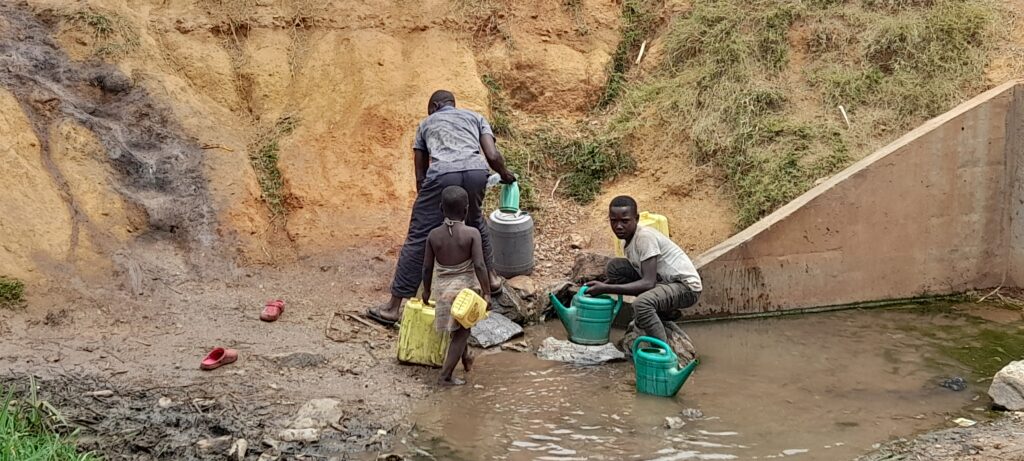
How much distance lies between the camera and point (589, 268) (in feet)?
22.5

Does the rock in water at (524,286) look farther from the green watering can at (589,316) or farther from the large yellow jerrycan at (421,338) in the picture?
the large yellow jerrycan at (421,338)

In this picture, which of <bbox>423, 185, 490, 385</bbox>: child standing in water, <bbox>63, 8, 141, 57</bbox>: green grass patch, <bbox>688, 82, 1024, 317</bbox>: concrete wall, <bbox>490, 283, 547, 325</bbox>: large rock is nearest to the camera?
<bbox>423, 185, 490, 385</bbox>: child standing in water

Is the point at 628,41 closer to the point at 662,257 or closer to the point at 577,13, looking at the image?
the point at 577,13

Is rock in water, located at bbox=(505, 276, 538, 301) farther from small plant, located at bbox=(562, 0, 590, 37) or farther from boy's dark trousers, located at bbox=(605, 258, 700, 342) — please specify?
small plant, located at bbox=(562, 0, 590, 37)

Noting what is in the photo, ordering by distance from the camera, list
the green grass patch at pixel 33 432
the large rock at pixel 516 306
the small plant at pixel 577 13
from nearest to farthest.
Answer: the green grass patch at pixel 33 432, the large rock at pixel 516 306, the small plant at pixel 577 13

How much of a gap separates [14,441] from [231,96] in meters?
5.07

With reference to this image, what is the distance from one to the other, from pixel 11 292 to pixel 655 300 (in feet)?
13.9

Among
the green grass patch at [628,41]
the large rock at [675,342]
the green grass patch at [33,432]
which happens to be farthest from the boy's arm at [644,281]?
the green grass patch at [628,41]

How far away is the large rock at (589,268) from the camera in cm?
680

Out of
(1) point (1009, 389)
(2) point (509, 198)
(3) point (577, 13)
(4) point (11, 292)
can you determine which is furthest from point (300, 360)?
(3) point (577, 13)

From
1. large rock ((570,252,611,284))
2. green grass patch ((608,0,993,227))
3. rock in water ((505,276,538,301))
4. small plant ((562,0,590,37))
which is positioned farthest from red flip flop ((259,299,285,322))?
small plant ((562,0,590,37))

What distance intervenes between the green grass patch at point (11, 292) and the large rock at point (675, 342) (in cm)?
401

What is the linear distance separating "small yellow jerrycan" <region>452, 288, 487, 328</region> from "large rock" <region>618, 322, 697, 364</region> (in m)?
1.18

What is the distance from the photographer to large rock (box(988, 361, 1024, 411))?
16.5 feet
